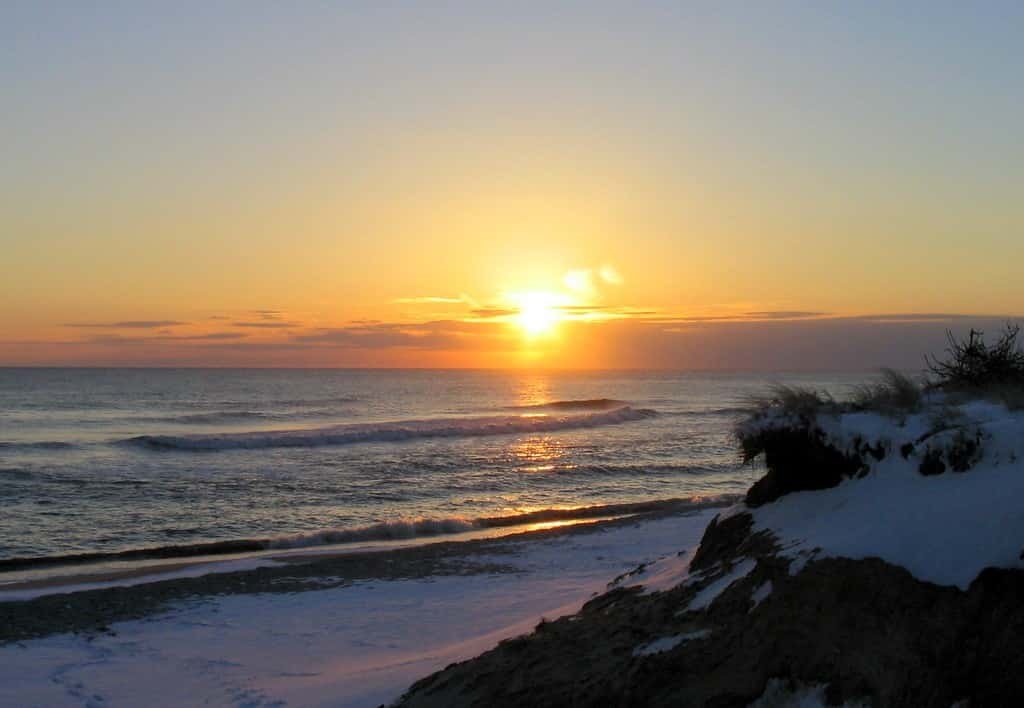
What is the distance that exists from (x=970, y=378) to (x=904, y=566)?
215 inches

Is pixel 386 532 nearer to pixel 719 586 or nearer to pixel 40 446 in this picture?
pixel 719 586

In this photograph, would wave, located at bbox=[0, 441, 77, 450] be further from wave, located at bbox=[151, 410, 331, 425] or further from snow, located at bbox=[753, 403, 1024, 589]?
snow, located at bbox=[753, 403, 1024, 589]

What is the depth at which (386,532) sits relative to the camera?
19734mm

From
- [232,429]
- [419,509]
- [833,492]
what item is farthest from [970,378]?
[232,429]

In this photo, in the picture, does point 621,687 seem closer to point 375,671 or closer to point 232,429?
point 375,671

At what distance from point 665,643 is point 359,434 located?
3840 centimetres

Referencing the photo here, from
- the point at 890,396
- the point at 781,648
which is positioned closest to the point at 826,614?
the point at 781,648

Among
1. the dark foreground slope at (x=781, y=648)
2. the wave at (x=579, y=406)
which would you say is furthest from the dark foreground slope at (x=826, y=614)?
the wave at (x=579, y=406)

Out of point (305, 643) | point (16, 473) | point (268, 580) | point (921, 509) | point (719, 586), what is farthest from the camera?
point (16, 473)

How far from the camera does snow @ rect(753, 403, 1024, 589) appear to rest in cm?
532

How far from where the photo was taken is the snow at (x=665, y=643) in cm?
621

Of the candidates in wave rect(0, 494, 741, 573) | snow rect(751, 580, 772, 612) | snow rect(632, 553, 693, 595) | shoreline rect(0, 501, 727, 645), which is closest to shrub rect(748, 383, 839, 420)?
snow rect(632, 553, 693, 595)

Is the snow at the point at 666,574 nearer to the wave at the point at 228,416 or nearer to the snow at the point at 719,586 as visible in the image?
the snow at the point at 719,586

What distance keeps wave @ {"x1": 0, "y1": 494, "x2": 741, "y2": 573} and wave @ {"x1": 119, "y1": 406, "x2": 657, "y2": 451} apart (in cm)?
2070
